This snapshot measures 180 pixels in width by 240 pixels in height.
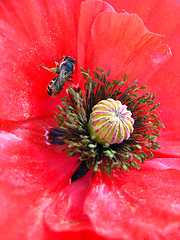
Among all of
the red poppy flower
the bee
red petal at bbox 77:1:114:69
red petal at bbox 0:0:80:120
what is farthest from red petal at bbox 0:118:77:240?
red petal at bbox 77:1:114:69

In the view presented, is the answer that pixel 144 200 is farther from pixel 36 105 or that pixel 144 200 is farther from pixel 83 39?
pixel 83 39

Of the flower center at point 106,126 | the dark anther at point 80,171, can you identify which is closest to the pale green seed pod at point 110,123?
the flower center at point 106,126

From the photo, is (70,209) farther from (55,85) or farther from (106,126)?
(55,85)

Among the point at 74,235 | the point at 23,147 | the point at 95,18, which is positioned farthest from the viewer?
the point at 95,18

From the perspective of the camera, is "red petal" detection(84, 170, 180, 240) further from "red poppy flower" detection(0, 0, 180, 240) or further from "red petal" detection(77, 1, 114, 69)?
"red petal" detection(77, 1, 114, 69)

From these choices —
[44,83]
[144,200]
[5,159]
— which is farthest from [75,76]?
[144,200]

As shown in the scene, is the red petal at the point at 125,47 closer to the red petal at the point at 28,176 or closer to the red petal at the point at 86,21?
the red petal at the point at 86,21

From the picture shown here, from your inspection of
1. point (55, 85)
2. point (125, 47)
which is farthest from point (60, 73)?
point (125, 47)
